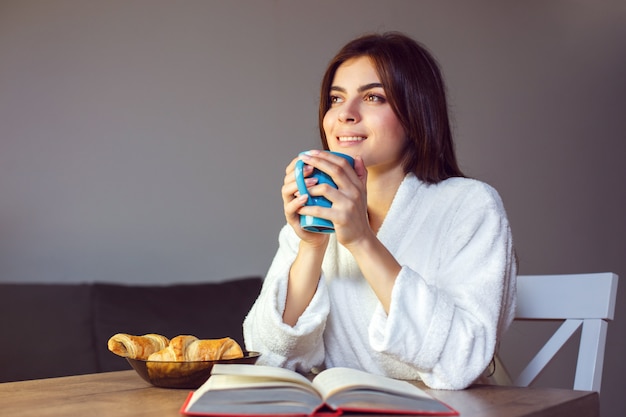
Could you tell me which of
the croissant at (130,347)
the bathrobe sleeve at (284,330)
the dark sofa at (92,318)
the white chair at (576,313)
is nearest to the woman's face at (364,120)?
the bathrobe sleeve at (284,330)

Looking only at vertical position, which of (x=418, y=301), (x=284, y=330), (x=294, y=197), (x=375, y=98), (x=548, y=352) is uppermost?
(x=375, y=98)

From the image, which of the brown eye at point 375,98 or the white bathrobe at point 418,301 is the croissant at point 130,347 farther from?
the brown eye at point 375,98

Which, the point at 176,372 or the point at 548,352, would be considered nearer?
the point at 176,372

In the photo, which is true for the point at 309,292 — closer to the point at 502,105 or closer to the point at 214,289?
the point at 214,289

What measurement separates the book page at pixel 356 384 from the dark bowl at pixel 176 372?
0.17m

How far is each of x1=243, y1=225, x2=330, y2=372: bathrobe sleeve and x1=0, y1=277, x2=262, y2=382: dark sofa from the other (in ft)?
3.20

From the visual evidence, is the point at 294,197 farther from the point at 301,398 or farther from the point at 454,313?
the point at 301,398

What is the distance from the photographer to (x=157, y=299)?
7.60ft

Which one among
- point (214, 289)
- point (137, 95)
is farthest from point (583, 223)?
point (137, 95)

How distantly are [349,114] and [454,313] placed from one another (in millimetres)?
419

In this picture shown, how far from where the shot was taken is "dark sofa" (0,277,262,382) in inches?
81.0

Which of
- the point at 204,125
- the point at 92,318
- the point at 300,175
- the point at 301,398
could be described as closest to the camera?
the point at 301,398

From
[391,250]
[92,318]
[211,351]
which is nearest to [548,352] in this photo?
[391,250]

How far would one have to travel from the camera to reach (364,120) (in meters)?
1.32
